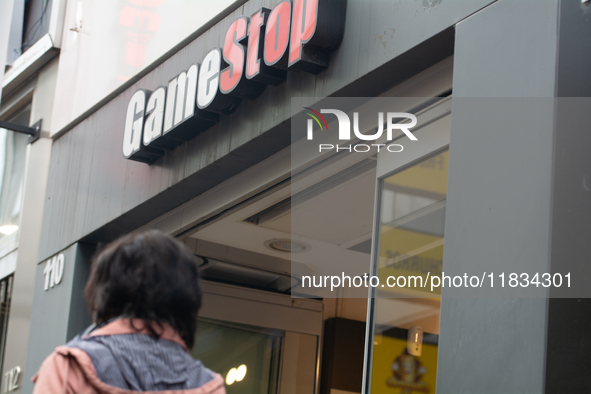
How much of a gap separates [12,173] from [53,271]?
208cm

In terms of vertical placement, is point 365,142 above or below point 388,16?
below

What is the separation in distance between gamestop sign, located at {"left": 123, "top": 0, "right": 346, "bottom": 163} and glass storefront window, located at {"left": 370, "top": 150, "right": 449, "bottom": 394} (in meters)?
0.85

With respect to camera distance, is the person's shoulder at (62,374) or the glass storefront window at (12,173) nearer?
the person's shoulder at (62,374)

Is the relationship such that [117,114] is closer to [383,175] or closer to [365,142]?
[365,142]

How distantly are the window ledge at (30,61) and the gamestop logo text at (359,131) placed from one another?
15.2ft

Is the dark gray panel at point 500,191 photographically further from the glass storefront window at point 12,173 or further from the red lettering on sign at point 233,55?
the glass storefront window at point 12,173

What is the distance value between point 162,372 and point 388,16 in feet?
7.82

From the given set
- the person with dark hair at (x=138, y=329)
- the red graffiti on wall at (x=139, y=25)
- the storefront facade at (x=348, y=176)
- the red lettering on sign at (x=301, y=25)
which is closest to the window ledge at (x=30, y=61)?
the storefront facade at (x=348, y=176)

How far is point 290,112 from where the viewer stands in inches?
156

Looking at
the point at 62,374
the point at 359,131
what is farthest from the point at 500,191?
the point at 62,374

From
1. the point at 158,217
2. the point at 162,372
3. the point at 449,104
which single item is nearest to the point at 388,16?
A: the point at 449,104

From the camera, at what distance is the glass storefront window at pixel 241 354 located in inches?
273

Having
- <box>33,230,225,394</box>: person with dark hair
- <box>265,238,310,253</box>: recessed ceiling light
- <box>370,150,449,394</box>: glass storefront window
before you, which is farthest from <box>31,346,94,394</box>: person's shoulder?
<box>265,238,310,253</box>: recessed ceiling light

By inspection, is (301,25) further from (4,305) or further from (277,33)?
(4,305)
